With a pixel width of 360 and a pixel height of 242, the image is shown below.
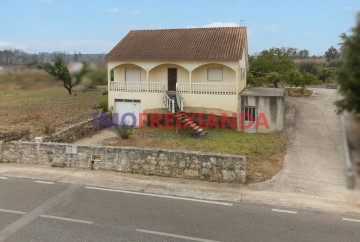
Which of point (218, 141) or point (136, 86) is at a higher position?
point (136, 86)

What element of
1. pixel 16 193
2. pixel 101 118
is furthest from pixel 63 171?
pixel 101 118

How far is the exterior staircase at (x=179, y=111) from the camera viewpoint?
21.5 metres

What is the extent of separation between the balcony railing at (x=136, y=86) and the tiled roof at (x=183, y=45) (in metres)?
1.87

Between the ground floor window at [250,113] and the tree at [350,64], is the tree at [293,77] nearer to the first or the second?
the ground floor window at [250,113]

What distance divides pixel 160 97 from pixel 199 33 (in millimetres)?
6147

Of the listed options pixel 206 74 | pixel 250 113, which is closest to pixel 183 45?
pixel 206 74

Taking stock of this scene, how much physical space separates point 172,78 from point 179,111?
3.59 meters

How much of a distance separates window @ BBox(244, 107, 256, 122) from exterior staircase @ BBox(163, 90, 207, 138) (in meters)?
3.39

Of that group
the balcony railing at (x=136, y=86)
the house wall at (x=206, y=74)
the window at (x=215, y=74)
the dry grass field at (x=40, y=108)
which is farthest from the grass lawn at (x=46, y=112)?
the window at (x=215, y=74)

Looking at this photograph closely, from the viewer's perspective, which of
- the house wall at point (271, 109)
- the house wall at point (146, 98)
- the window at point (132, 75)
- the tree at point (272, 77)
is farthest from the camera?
the tree at point (272, 77)

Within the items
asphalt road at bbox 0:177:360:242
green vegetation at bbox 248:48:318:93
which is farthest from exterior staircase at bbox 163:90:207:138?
green vegetation at bbox 248:48:318:93

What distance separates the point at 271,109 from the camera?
22328 millimetres

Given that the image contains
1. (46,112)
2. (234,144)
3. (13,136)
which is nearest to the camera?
(234,144)

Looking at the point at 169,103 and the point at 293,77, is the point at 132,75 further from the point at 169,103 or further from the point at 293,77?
the point at 293,77
